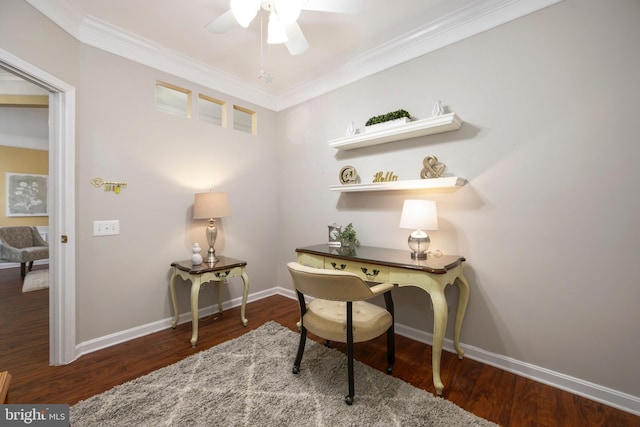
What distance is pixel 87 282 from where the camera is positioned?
2.14 metres

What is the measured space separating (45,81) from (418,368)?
3.36 m

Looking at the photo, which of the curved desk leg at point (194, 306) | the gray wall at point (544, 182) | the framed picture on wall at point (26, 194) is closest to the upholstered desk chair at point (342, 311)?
the gray wall at point (544, 182)

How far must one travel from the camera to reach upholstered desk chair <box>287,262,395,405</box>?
4.88 ft

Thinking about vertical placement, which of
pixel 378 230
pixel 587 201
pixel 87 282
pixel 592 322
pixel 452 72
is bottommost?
pixel 592 322

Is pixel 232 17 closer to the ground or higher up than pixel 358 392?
higher up

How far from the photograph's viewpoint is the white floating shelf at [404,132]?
2016mm

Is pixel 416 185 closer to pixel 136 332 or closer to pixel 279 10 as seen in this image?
pixel 279 10

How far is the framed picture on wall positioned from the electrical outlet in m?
4.45

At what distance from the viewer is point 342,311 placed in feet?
5.97

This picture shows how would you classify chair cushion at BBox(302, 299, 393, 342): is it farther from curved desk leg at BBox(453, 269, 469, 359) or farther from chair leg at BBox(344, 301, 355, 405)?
curved desk leg at BBox(453, 269, 469, 359)

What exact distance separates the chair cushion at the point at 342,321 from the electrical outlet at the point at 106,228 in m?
1.84

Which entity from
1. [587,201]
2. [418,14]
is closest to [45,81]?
[418,14]

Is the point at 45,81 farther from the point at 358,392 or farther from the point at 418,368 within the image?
the point at 418,368

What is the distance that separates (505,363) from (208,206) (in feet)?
9.27
